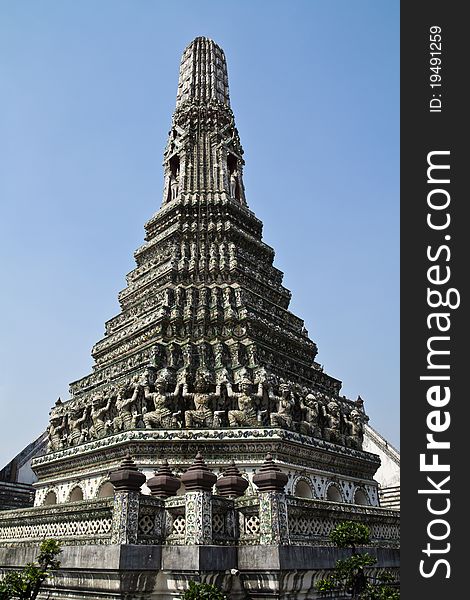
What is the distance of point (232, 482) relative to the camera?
46.5ft

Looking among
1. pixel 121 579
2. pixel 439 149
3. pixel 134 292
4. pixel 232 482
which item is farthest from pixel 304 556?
pixel 134 292

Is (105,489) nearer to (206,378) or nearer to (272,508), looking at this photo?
(206,378)

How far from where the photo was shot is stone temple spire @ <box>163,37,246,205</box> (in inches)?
1366

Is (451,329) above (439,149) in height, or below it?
below

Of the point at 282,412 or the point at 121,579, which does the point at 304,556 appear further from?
the point at 282,412

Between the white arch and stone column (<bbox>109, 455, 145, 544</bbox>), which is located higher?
stone column (<bbox>109, 455, 145, 544</bbox>)

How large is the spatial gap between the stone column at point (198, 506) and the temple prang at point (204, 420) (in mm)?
31

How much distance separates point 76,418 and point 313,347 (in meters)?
12.4

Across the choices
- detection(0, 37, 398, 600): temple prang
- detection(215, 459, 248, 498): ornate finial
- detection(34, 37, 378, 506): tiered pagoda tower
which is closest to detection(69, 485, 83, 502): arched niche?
detection(0, 37, 398, 600): temple prang

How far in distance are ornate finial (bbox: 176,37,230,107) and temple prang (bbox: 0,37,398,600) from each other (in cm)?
166

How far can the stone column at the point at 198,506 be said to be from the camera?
12250 mm

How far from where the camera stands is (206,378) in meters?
22.7

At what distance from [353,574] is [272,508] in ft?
7.29

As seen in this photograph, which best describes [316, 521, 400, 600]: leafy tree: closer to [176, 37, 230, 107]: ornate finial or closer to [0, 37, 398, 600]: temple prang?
[0, 37, 398, 600]: temple prang
